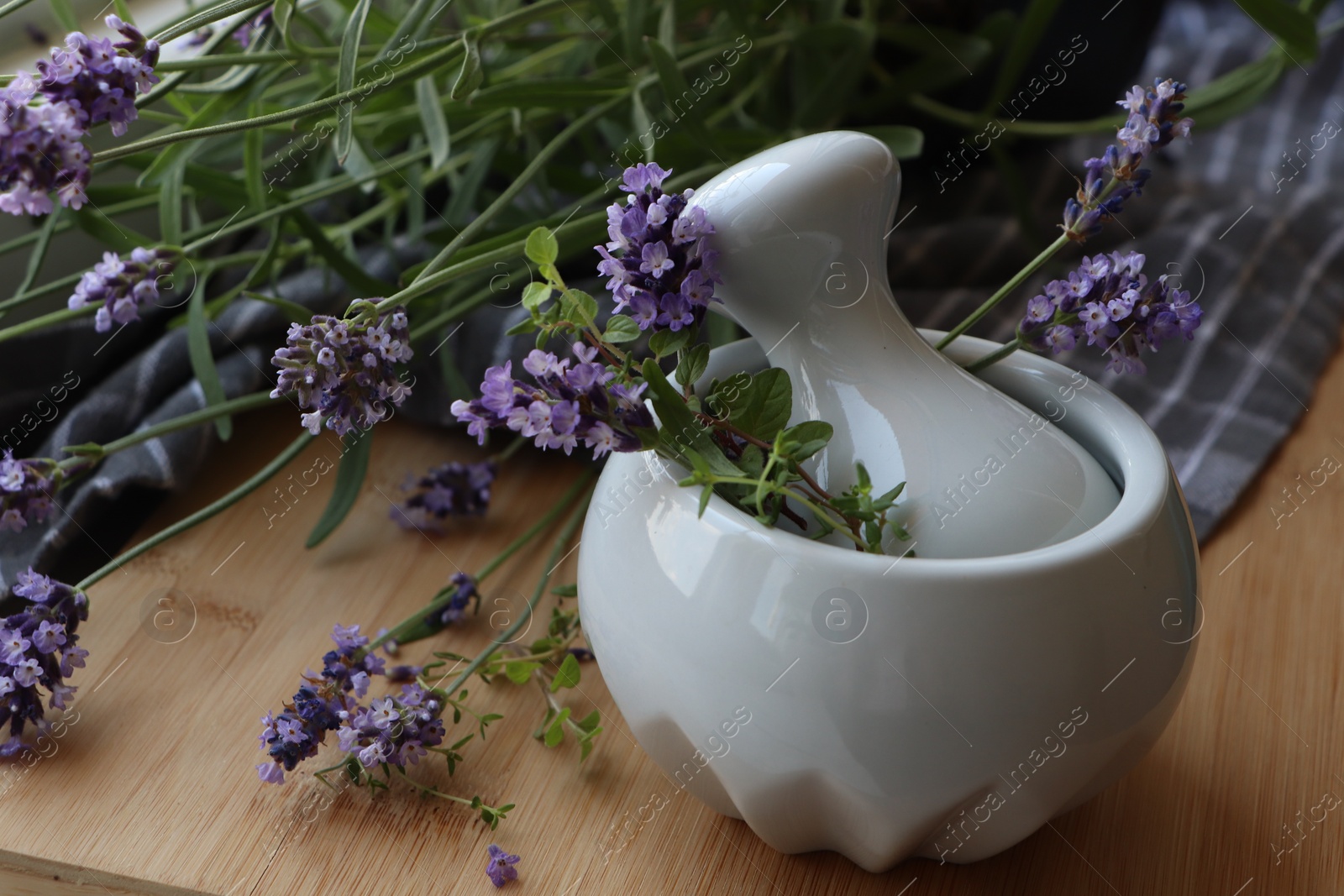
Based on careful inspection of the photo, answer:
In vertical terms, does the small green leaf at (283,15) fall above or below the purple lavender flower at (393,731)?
above

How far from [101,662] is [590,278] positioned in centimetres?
39

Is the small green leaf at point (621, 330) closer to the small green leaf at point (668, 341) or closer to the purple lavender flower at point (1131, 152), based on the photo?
the small green leaf at point (668, 341)

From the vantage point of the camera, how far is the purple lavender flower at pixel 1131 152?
425mm

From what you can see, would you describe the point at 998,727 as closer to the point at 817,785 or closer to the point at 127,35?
the point at 817,785

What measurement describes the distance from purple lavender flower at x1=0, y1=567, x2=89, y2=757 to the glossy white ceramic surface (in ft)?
0.78

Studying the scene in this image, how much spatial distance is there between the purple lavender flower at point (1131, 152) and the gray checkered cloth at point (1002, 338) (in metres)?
0.27

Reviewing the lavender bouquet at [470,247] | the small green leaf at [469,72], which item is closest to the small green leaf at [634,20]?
the lavender bouquet at [470,247]

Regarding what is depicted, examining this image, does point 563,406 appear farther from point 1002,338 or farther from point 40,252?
point 1002,338

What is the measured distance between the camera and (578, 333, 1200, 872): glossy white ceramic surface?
0.36 m

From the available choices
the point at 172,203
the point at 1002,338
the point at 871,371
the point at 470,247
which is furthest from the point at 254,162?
A: the point at 1002,338

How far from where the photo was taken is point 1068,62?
0.88 m

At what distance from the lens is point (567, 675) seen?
52 centimetres

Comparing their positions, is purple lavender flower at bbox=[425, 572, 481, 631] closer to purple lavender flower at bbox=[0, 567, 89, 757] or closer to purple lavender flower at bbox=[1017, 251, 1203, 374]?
purple lavender flower at bbox=[0, 567, 89, 757]

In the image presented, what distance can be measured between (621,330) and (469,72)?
0.19m
